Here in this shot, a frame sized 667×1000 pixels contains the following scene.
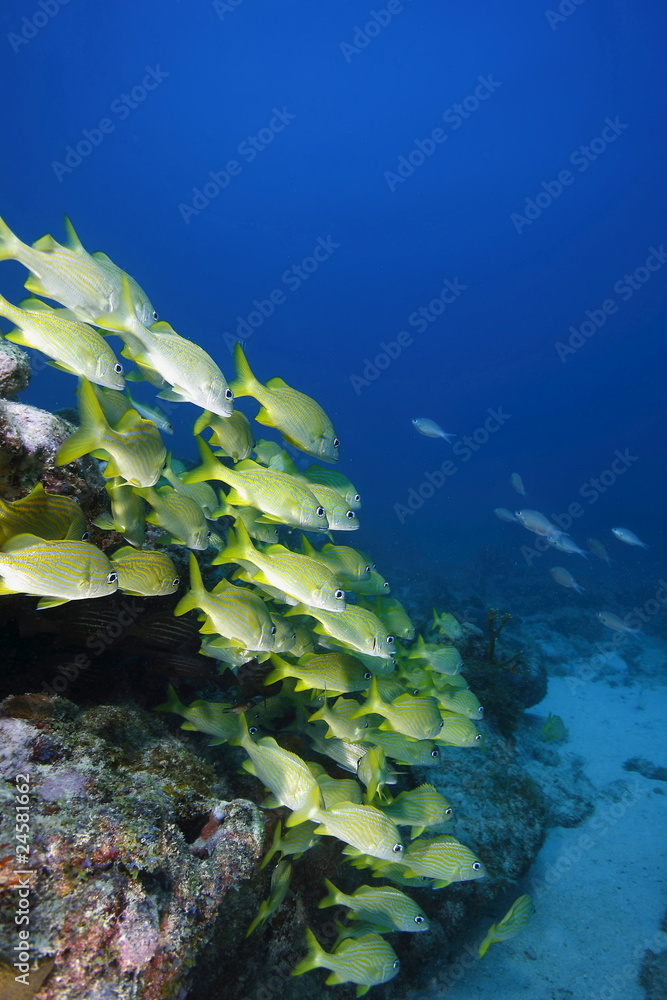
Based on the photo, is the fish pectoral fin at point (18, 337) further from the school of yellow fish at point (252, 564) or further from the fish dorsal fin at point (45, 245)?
the fish dorsal fin at point (45, 245)

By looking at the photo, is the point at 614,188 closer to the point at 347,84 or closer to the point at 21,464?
the point at 347,84

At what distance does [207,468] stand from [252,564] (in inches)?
29.9

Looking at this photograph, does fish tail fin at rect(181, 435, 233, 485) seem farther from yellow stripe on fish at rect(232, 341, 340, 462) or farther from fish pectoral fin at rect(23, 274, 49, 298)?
fish pectoral fin at rect(23, 274, 49, 298)

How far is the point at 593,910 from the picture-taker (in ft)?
18.6

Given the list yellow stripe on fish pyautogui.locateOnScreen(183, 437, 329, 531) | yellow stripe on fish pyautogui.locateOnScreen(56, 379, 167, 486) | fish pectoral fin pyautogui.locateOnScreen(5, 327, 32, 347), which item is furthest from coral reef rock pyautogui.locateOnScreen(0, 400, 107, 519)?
yellow stripe on fish pyautogui.locateOnScreen(183, 437, 329, 531)

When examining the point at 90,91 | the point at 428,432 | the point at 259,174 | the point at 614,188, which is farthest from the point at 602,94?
the point at 428,432

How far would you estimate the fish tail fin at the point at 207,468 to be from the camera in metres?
3.19

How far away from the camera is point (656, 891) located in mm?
5949

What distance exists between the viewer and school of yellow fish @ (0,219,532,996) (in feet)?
8.75

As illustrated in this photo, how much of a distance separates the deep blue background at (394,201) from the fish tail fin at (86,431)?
64829 millimetres

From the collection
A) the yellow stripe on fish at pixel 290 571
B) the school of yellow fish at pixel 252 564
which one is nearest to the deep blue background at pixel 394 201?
the school of yellow fish at pixel 252 564

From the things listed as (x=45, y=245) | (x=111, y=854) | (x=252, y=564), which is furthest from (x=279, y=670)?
(x=45, y=245)

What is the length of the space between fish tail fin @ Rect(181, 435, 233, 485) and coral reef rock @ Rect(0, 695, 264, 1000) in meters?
1.70

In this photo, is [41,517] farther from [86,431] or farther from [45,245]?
[45,245]
